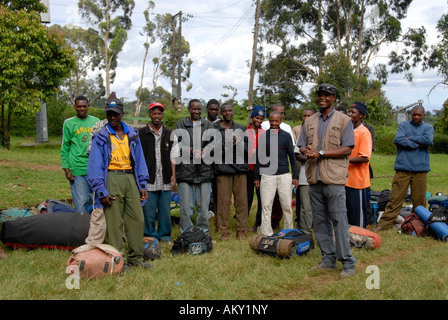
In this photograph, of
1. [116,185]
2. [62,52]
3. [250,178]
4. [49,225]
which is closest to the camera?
[116,185]

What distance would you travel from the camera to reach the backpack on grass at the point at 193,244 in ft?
18.3

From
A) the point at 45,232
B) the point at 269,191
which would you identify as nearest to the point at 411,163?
the point at 269,191

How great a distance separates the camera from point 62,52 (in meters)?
17.4

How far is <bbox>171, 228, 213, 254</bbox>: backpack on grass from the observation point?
5.58m

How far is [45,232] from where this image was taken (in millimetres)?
5559

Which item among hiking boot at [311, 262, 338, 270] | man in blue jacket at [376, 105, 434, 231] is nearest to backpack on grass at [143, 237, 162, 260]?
hiking boot at [311, 262, 338, 270]

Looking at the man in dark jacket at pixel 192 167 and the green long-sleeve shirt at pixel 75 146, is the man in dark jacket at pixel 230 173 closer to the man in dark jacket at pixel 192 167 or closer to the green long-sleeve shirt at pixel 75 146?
the man in dark jacket at pixel 192 167

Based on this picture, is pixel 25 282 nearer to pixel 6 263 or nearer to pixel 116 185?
pixel 6 263

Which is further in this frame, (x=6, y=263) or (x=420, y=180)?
(x=420, y=180)

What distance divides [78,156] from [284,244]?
3308mm

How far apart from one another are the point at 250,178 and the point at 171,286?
325 centimetres

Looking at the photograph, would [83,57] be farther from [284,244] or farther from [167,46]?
[284,244]

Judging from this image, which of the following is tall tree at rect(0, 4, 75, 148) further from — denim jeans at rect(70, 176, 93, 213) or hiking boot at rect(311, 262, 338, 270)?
hiking boot at rect(311, 262, 338, 270)
